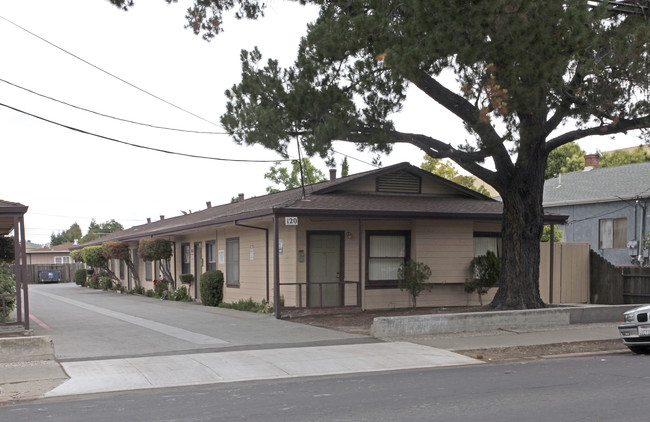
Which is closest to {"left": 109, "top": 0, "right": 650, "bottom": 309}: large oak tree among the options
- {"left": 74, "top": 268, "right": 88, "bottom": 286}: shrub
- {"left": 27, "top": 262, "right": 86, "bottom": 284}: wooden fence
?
{"left": 74, "top": 268, "right": 88, "bottom": 286}: shrub

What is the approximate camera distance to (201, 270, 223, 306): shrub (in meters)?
21.9

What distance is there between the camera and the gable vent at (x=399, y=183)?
20.4 metres

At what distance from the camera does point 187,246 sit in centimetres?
2641

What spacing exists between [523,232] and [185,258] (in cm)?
1496

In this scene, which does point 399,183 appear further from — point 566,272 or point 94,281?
point 94,281

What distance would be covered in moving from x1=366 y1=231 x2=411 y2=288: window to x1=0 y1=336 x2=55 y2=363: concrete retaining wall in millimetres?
9733

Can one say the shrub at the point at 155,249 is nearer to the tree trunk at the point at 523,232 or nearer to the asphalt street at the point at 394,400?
the tree trunk at the point at 523,232

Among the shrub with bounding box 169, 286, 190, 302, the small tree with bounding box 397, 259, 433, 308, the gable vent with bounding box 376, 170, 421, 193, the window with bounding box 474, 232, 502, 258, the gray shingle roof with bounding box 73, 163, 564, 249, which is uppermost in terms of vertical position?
the gable vent with bounding box 376, 170, 421, 193

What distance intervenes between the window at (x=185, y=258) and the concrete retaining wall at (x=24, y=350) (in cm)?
1468

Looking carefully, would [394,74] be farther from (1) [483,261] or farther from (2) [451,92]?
(1) [483,261]

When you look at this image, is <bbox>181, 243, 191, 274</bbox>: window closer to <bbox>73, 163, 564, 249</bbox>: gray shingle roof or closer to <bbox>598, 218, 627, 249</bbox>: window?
<bbox>73, 163, 564, 249</bbox>: gray shingle roof

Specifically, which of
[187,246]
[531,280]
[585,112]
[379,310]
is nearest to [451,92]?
[585,112]

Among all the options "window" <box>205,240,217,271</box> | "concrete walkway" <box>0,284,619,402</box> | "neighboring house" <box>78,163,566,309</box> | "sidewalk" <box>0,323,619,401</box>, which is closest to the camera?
"sidewalk" <box>0,323,619,401</box>

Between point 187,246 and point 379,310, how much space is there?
417 inches
